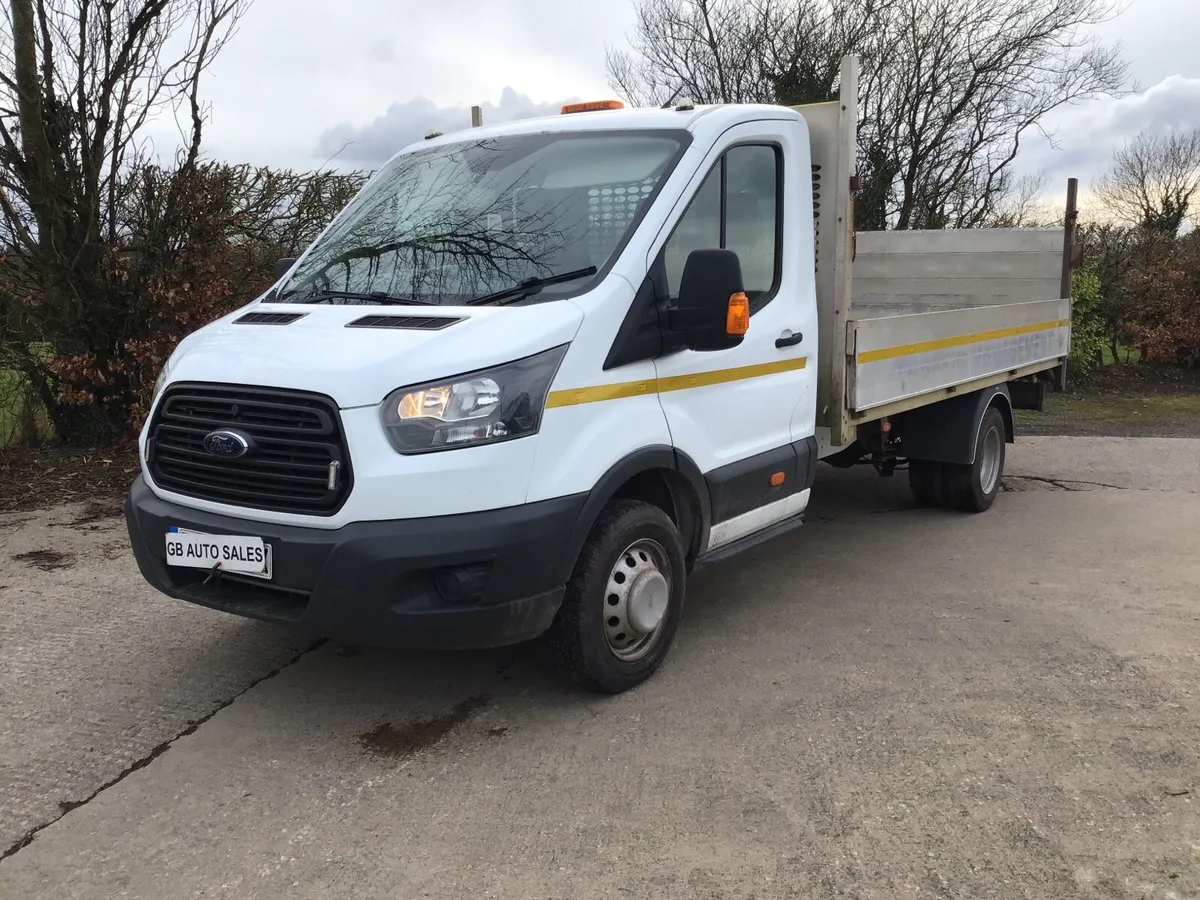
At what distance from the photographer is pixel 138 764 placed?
3.52m

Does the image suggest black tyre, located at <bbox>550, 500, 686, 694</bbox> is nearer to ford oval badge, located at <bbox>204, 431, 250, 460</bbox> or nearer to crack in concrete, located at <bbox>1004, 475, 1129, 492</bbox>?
ford oval badge, located at <bbox>204, 431, 250, 460</bbox>

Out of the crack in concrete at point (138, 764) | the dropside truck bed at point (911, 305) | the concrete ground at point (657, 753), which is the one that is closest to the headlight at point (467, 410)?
the concrete ground at point (657, 753)

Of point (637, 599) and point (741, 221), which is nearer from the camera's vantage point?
point (637, 599)

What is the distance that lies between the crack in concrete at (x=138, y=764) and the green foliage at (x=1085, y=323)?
1372cm

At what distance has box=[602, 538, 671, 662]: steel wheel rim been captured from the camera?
3828 mm

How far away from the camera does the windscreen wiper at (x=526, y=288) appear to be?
370 centimetres

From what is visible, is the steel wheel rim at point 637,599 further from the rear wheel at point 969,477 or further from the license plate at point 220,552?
the rear wheel at point 969,477

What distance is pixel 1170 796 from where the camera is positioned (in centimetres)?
317

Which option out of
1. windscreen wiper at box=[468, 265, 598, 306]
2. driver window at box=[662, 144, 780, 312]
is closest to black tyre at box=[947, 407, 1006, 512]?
driver window at box=[662, 144, 780, 312]

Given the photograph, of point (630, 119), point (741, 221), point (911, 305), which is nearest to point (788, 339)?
point (741, 221)

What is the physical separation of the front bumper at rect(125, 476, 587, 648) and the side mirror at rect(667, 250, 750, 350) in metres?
0.82

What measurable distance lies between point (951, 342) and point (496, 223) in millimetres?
3239

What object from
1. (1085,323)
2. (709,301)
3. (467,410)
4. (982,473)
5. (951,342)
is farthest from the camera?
(1085,323)

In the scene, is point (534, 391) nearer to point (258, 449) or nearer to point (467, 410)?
point (467, 410)
